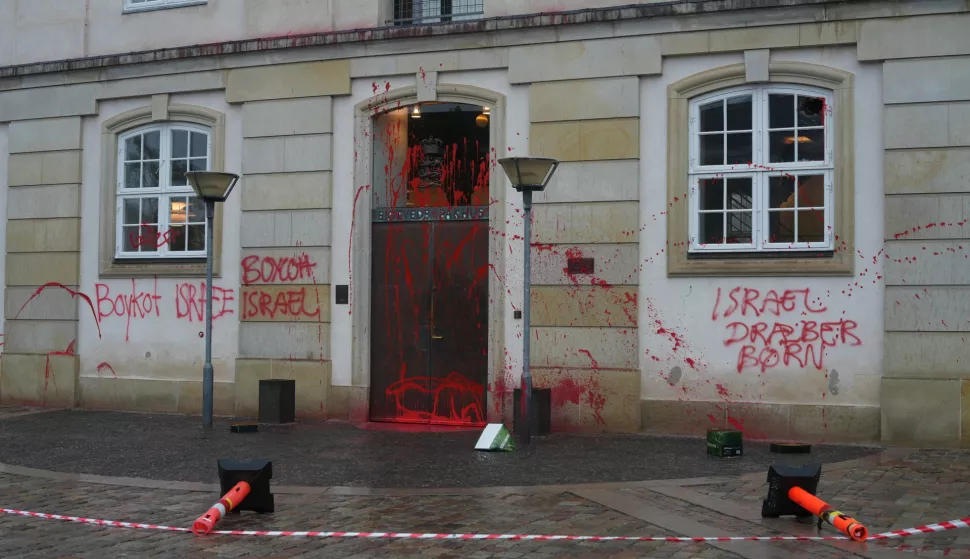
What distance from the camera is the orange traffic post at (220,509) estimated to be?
25.2ft

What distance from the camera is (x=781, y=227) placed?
13.1m

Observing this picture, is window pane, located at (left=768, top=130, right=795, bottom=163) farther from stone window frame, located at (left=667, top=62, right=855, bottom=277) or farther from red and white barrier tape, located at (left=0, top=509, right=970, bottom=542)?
red and white barrier tape, located at (left=0, top=509, right=970, bottom=542)

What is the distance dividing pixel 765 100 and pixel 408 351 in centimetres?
551

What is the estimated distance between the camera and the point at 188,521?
8.21 m

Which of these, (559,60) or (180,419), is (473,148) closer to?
(559,60)

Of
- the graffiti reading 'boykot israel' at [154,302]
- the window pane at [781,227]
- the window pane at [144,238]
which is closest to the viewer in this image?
the window pane at [781,227]

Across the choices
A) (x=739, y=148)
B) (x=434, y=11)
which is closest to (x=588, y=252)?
(x=739, y=148)

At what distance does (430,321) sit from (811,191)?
5.04m

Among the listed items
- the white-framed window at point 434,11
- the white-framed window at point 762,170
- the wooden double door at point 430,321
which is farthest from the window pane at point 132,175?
the white-framed window at point 762,170

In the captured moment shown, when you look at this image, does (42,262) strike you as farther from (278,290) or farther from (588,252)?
(588,252)

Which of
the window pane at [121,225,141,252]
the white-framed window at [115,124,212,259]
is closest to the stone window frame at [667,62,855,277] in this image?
the white-framed window at [115,124,212,259]

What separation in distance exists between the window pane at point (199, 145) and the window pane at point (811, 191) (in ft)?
27.0

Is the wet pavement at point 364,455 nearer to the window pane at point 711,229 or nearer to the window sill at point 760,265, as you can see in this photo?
the window sill at point 760,265

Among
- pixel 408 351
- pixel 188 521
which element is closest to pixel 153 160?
pixel 408 351
